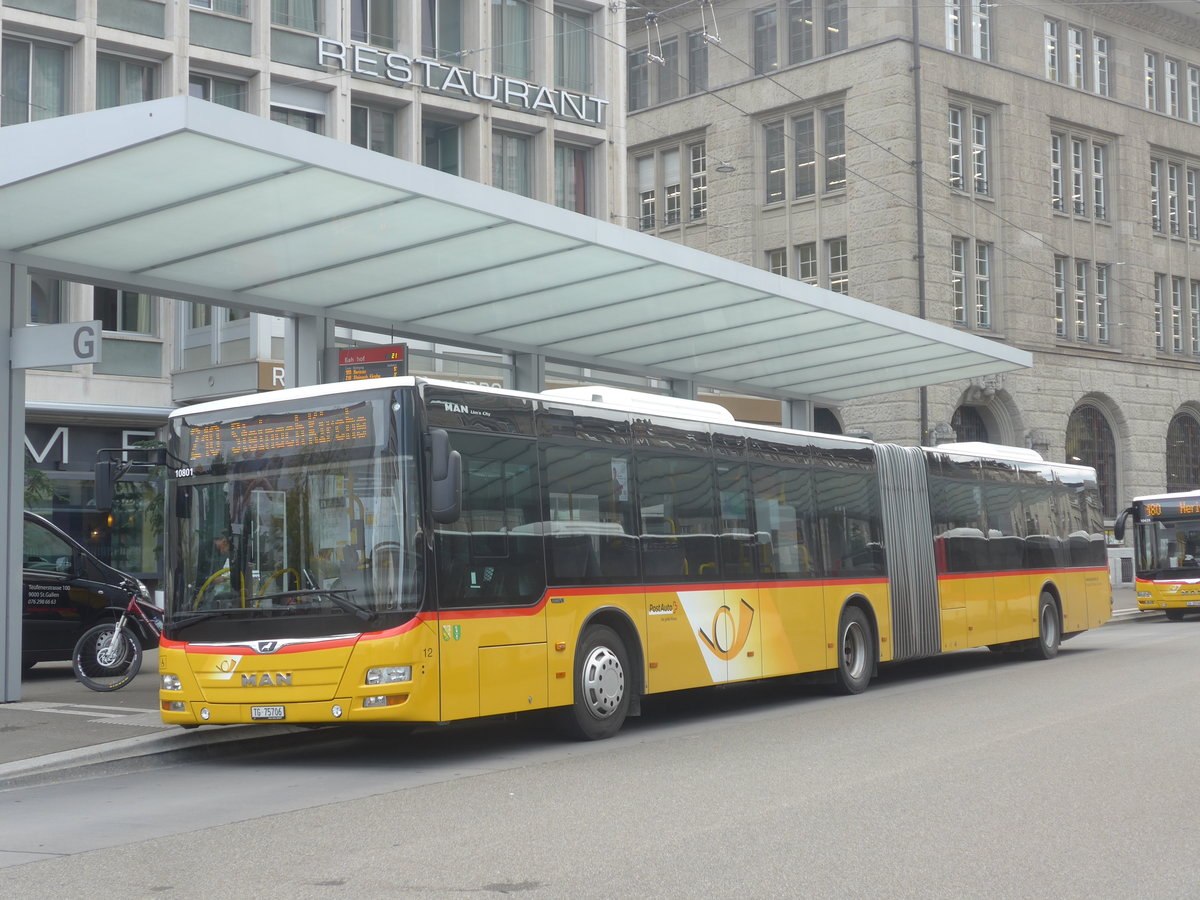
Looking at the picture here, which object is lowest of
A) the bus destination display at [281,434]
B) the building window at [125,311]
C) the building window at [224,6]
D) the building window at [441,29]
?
the bus destination display at [281,434]

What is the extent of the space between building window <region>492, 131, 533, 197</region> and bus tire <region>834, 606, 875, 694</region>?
1651 cm

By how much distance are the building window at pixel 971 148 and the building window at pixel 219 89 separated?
21.4 metres

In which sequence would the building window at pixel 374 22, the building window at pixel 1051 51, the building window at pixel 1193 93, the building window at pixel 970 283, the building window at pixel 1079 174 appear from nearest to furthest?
the building window at pixel 374 22 < the building window at pixel 970 283 < the building window at pixel 1051 51 < the building window at pixel 1079 174 < the building window at pixel 1193 93

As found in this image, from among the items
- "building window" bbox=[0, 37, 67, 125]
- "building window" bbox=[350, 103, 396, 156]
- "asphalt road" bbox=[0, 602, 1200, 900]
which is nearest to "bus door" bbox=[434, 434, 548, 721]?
"asphalt road" bbox=[0, 602, 1200, 900]

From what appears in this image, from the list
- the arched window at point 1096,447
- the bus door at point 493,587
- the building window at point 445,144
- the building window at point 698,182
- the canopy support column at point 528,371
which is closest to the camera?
the bus door at point 493,587

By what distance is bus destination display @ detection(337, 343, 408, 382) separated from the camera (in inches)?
601

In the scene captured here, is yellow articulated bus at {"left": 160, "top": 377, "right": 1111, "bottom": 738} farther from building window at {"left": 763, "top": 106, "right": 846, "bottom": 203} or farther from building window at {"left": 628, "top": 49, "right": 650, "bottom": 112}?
building window at {"left": 628, "top": 49, "right": 650, "bottom": 112}

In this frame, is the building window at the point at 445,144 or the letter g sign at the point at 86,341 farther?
the building window at the point at 445,144

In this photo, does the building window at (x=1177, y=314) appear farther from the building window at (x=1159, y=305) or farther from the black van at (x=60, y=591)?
the black van at (x=60, y=591)

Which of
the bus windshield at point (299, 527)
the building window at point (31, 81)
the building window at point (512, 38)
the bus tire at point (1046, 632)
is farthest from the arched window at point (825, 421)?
the bus windshield at point (299, 527)

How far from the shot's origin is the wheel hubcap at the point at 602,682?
40.0 feet

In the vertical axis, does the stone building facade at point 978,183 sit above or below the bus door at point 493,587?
above

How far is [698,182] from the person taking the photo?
46.1 metres

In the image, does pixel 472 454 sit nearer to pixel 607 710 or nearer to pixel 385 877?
pixel 607 710
